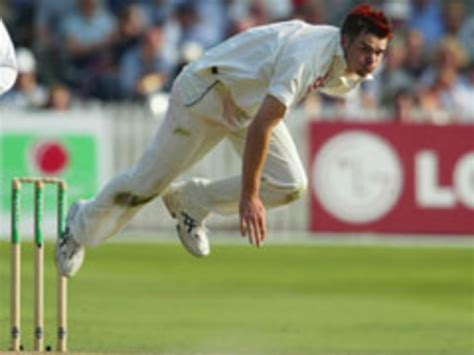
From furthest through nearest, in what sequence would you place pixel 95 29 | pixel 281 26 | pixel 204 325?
1. pixel 95 29
2. pixel 204 325
3. pixel 281 26

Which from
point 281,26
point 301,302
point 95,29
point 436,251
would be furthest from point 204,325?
point 95,29

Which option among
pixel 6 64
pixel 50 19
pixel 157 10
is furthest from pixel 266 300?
pixel 50 19

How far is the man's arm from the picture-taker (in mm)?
7324

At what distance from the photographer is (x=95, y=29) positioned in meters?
16.2

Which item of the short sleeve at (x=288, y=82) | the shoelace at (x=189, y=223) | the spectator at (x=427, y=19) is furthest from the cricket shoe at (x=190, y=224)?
the spectator at (x=427, y=19)

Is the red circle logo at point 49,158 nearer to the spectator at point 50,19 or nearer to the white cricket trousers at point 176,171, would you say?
the spectator at point 50,19

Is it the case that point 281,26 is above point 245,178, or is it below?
above

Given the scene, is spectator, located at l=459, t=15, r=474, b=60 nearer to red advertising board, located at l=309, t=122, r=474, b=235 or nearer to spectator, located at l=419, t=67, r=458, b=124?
spectator, located at l=419, t=67, r=458, b=124

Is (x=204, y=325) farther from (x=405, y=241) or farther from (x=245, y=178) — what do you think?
(x=405, y=241)

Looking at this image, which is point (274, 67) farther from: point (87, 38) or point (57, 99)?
point (87, 38)

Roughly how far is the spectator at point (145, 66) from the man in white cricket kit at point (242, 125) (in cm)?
694

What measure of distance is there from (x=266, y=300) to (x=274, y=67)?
3.63 meters

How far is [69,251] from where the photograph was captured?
27.9ft

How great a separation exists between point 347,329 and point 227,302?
143 cm
